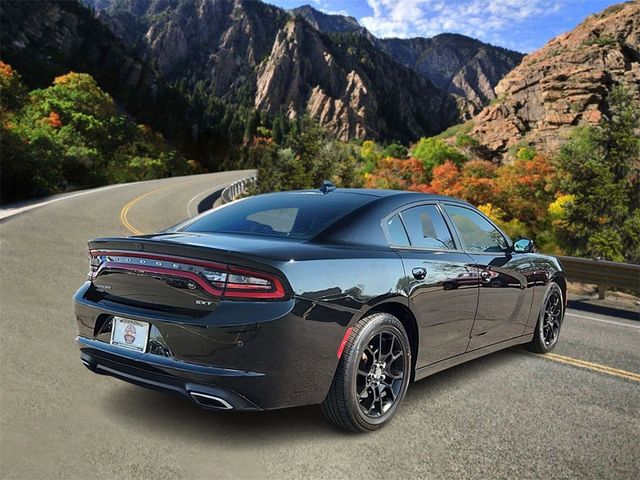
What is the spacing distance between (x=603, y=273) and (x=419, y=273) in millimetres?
6886

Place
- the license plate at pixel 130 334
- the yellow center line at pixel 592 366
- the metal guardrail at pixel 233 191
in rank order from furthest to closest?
the metal guardrail at pixel 233 191 → the yellow center line at pixel 592 366 → the license plate at pixel 130 334

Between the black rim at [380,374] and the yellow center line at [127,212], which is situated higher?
the black rim at [380,374]

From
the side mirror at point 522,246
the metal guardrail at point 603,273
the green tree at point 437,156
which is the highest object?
the green tree at point 437,156

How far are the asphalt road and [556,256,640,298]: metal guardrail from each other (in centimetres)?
378

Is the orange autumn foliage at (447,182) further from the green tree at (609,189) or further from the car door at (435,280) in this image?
the car door at (435,280)

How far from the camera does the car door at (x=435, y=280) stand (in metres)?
3.82

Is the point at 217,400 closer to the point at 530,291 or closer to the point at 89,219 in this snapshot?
the point at 530,291

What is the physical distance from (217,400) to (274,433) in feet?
1.82

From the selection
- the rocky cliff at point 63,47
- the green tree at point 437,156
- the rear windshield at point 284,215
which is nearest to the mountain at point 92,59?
the rocky cliff at point 63,47

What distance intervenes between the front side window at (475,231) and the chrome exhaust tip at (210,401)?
244 cm

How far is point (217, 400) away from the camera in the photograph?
2.96 m

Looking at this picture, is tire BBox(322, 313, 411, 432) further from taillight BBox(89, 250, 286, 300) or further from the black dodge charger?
taillight BBox(89, 250, 286, 300)

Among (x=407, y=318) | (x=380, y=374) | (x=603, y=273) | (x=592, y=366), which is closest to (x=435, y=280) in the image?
(x=407, y=318)

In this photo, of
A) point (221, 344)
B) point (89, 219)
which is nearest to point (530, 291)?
point (221, 344)
